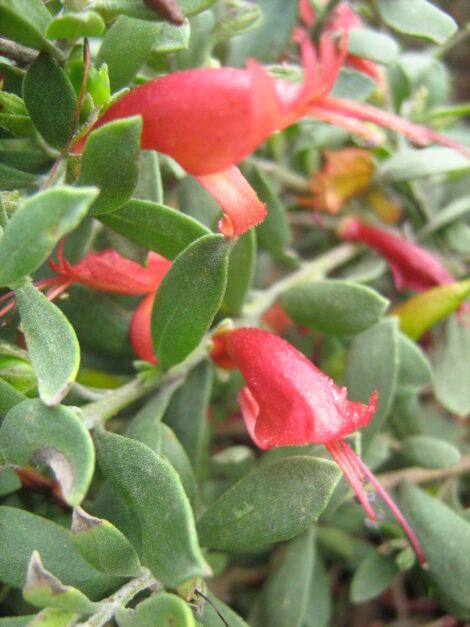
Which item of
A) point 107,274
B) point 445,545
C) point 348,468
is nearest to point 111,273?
point 107,274

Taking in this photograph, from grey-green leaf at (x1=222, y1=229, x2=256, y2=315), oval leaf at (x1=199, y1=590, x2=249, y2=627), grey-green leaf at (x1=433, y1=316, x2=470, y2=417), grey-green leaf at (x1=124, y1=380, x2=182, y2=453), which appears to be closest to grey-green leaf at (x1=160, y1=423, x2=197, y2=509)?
grey-green leaf at (x1=124, y1=380, x2=182, y2=453)

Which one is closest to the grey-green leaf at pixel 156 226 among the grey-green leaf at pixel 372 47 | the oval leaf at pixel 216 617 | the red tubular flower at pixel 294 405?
the red tubular flower at pixel 294 405

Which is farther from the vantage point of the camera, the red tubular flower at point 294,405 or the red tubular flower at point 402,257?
the red tubular flower at point 402,257

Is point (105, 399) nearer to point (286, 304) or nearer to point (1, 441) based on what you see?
point (1, 441)

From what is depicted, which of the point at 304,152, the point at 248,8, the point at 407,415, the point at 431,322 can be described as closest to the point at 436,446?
the point at 407,415

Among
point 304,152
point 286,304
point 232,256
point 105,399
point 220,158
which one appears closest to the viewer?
point 220,158

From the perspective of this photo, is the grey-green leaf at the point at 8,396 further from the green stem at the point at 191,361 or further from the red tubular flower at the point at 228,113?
the red tubular flower at the point at 228,113
